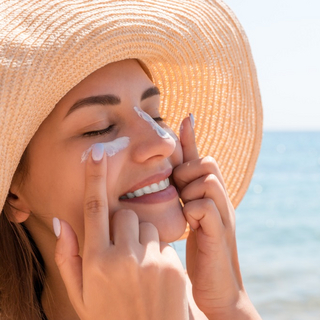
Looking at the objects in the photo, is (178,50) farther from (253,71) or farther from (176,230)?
(176,230)

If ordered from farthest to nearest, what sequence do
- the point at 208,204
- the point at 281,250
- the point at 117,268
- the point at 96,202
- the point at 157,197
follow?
the point at 281,250 → the point at 208,204 → the point at 157,197 → the point at 96,202 → the point at 117,268

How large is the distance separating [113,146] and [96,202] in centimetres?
25

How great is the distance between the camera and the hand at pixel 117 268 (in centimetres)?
Answer: 151

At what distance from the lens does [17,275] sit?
2162 mm

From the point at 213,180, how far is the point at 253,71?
0.86 m

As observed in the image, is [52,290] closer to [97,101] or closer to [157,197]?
[157,197]

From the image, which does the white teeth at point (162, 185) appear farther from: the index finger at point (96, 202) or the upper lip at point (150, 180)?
the index finger at point (96, 202)

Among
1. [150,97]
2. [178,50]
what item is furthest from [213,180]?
[178,50]

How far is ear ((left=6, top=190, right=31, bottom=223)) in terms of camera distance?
2.02m

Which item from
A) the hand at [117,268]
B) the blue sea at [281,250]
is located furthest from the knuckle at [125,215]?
the blue sea at [281,250]

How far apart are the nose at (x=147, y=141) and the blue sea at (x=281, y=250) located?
4.77 metres

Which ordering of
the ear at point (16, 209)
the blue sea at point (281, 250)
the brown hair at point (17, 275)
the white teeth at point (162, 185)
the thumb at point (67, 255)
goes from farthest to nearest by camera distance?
the blue sea at point (281, 250)
the brown hair at point (17, 275)
the ear at point (16, 209)
the white teeth at point (162, 185)
the thumb at point (67, 255)

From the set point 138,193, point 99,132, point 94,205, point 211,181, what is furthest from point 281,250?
point 94,205

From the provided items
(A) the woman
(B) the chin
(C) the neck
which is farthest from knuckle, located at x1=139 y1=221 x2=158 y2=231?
(C) the neck
